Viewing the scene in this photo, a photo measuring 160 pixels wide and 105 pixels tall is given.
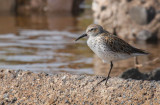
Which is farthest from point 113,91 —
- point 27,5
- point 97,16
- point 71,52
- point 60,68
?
point 27,5

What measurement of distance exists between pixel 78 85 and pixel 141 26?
6972mm

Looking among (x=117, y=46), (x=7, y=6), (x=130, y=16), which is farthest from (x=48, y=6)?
Result: (x=117, y=46)

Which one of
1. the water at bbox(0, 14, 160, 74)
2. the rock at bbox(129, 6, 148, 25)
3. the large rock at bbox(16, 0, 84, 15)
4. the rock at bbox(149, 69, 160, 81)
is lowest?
the large rock at bbox(16, 0, 84, 15)

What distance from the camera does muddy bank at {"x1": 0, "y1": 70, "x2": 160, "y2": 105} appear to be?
581 cm

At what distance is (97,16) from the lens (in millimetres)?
13961

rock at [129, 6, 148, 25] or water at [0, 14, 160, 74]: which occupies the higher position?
rock at [129, 6, 148, 25]

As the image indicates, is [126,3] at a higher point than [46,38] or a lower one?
higher

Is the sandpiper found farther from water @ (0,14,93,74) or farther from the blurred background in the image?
water @ (0,14,93,74)

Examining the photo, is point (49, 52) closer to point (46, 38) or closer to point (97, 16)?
point (46, 38)

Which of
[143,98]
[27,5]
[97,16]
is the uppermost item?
[143,98]

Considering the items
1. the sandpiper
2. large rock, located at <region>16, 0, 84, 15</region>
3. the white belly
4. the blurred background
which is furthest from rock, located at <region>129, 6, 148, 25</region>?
the white belly

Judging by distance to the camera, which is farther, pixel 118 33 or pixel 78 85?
pixel 118 33

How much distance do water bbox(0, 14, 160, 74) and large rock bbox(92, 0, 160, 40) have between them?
72cm

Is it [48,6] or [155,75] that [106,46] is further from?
[48,6]
